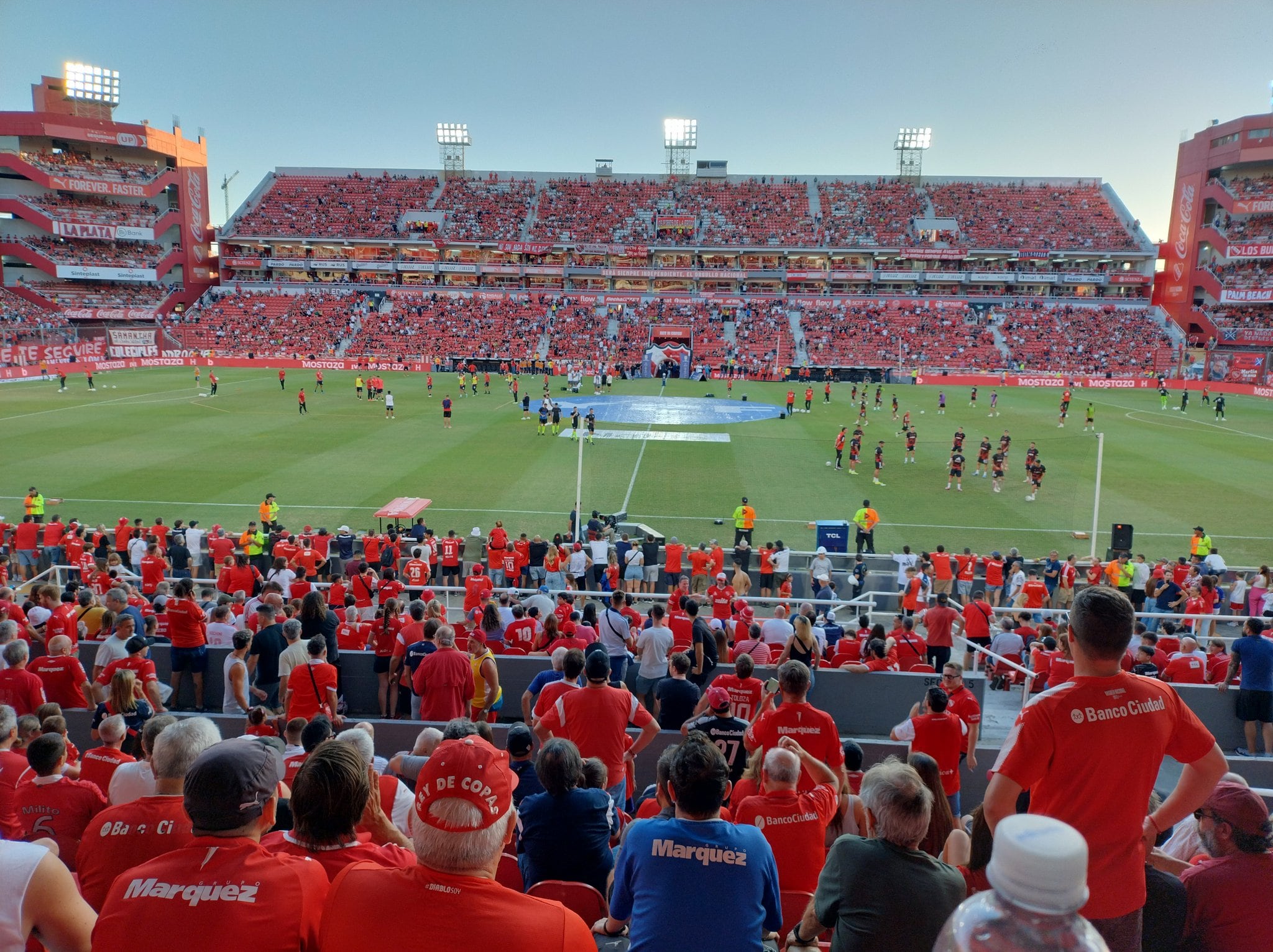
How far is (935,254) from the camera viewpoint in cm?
8044

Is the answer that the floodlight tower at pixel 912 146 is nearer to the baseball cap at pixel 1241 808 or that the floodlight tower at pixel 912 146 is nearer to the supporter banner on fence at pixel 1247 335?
the supporter banner on fence at pixel 1247 335

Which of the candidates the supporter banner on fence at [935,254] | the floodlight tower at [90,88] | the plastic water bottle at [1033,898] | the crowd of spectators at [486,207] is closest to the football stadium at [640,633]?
the plastic water bottle at [1033,898]

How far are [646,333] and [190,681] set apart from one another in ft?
214

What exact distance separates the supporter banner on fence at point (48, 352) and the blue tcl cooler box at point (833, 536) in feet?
191

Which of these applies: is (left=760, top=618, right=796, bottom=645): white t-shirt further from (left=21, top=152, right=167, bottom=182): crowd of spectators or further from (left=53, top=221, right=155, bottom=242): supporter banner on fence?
(left=21, top=152, right=167, bottom=182): crowd of spectators

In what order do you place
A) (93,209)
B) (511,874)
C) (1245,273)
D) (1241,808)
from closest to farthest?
(1241,808) → (511,874) → (1245,273) → (93,209)

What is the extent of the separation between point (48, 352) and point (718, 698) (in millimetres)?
67274

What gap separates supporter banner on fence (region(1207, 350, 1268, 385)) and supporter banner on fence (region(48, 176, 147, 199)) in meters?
93.1

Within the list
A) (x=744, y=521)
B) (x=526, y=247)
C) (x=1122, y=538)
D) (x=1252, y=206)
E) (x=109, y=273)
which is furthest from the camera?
(x=526, y=247)

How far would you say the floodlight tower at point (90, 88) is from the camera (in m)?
77.9

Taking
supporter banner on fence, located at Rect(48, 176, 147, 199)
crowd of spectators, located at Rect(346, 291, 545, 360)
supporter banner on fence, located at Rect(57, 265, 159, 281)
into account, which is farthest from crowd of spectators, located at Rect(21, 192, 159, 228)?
crowd of spectators, located at Rect(346, 291, 545, 360)

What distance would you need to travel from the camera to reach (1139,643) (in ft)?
34.8

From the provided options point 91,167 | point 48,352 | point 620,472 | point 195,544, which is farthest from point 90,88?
point 195,544

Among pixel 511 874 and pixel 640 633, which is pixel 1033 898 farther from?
pixel 640 633
